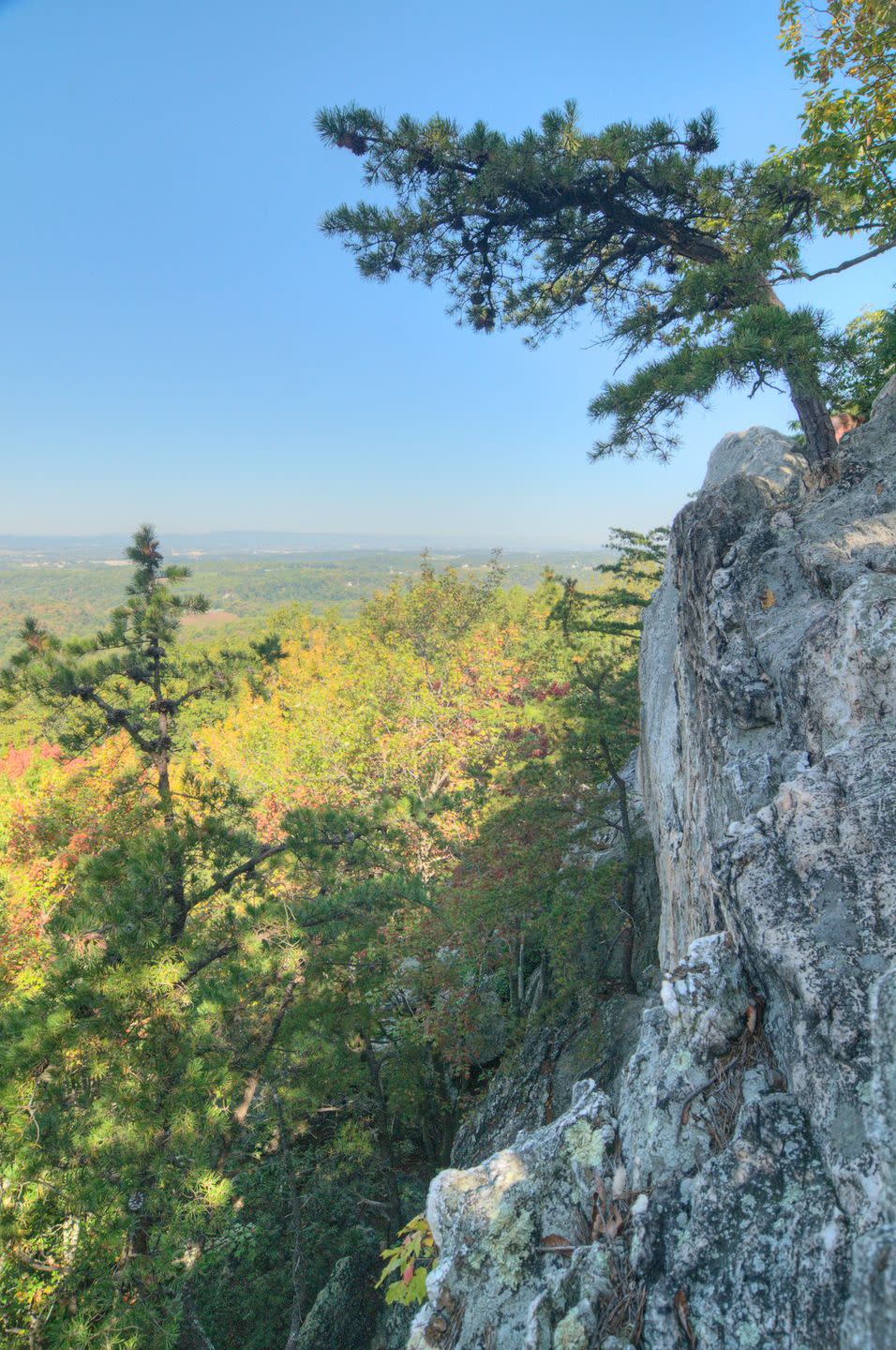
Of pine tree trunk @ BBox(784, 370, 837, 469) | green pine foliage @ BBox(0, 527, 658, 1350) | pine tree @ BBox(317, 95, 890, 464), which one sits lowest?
green pine foliage @ BBox(0, 527, 658, 1350)

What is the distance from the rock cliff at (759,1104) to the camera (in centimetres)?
236

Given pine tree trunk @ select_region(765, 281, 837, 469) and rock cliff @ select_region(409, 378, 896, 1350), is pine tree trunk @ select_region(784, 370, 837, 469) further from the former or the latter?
rock cliff @ select_region(409, 378, 896, 1350)

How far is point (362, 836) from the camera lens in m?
9.33

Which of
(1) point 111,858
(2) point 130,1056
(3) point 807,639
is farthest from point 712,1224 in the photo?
(1) point 111,858

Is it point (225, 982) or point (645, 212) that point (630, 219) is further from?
point (225, 982)

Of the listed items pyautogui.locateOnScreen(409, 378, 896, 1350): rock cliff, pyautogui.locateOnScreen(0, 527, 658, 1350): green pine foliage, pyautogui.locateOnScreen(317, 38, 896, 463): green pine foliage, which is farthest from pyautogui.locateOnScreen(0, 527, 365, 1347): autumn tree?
pyautogui.locateOnScreen(317, 38, 896, 463): green pine foliage

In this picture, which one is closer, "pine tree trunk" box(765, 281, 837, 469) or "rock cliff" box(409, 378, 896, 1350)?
"rock cliff" box(409, 378, 896, 1350)

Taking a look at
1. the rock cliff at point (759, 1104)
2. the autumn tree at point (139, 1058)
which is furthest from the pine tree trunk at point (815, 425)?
the autumn tree at point (139, 1058)

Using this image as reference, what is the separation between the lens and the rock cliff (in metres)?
2.36

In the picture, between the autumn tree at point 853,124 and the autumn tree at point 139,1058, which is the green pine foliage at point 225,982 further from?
the autumn tree at point 853,124

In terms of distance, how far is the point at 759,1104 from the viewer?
2836 millimetres

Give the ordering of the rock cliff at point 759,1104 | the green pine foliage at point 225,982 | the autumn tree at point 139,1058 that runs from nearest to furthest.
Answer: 1. the rock cliff at point 759,1104
2. the autumn tree at point 139,1058
3. the green pine foliage at point 225,982

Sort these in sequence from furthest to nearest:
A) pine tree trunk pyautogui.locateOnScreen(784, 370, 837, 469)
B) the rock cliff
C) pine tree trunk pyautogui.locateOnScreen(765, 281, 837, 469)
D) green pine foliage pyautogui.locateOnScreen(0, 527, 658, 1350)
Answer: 1. pine tree trunk pyautogui.locateOnScreen(784, 370, 837, 469)
2. pine tree trunk pyautogui.locateOnScreen(765, 281, 837, 469)
3. green pine foliage pyautogui.locateOnScreen(0, 527, 658, 1350)
4. the rock cliff

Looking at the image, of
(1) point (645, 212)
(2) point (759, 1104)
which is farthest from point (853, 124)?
(2) point (759, 1104)
